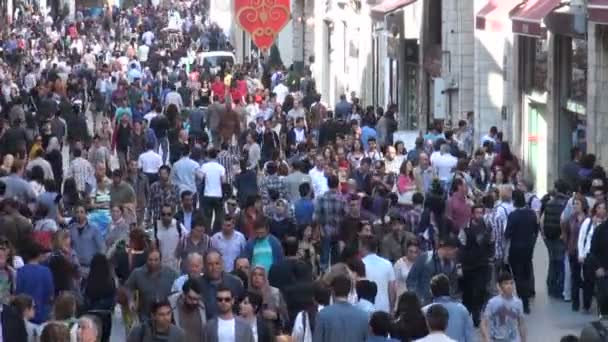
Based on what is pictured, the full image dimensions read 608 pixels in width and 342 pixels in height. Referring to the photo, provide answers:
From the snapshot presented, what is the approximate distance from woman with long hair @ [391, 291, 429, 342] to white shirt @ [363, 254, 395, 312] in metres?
2.36

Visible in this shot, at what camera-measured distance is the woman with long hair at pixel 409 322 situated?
44.3ft

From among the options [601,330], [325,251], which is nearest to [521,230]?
[325,251]

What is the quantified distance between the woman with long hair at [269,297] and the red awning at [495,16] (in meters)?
16.7

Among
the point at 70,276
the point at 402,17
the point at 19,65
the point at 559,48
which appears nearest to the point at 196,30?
the point at 19,65

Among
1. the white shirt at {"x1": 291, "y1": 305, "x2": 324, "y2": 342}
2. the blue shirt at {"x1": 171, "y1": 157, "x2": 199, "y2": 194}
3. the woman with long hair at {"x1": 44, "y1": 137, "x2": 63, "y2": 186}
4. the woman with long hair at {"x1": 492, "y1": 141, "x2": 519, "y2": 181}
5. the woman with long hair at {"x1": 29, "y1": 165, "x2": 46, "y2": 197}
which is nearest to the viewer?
the white shirt at {"x1": 291, "y1": 305, "x2": 324, "y2": 342}

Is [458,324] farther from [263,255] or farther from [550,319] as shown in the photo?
[550,319]

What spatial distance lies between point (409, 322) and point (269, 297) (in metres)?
1.95

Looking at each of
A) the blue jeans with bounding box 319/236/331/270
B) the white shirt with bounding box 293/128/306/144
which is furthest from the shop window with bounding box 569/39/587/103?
the blue jeans with bounding box 319/236/331/270

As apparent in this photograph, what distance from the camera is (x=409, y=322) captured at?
13.5 metres

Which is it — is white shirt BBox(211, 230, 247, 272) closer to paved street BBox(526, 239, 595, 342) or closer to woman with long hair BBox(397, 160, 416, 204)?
paved street BBox(526, 239, 595, 342)

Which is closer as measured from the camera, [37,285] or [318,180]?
[37,285]

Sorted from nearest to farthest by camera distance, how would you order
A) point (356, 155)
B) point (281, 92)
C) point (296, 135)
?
point (356, 155) < point (296, 135) < point (281, 92)

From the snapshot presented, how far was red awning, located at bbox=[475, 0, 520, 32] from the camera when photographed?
31672 millimetres

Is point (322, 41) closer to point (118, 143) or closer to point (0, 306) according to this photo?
point (118, 143)
